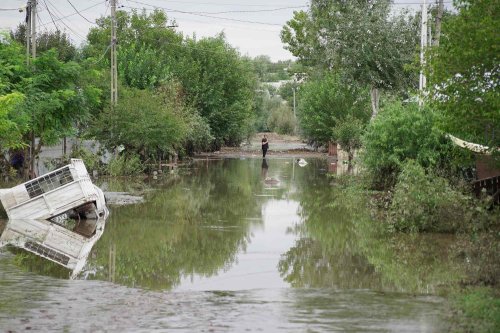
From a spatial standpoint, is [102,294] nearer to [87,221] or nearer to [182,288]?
[182,288]

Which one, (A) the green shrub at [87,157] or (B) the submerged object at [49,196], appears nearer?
(B) the submerged object at [49,196]

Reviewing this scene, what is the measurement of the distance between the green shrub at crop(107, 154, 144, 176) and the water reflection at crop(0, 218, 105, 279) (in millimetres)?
16325

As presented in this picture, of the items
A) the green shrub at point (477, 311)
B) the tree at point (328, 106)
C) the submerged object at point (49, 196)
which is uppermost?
the tree at point (328, 106)

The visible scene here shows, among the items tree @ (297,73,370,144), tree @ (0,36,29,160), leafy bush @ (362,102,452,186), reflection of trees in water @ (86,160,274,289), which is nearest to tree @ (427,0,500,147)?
reflection of trees in water @ (86,160,274,289)

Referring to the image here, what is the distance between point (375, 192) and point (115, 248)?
41.5 feet

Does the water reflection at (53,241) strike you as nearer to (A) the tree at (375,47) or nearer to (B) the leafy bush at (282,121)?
(A) the tree at (375,47)

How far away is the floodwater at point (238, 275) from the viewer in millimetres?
11633

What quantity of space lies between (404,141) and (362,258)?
9.60 meters

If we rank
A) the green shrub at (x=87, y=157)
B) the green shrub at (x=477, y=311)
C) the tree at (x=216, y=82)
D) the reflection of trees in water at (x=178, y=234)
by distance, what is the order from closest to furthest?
the green shrub at (x=477, y=311), the reflection of trees in water at (x=178, y=234), the green shrub at (x=87, y=157), the tree at (x=216, y=82)

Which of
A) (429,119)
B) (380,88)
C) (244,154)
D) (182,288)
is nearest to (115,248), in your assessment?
(182,288)

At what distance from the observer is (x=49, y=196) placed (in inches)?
956

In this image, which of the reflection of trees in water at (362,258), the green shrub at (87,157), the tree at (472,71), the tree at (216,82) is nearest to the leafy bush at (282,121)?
the tree at (216,82)

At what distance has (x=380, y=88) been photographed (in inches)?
1874

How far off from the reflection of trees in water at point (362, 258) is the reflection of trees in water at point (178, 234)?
1.66 meters
